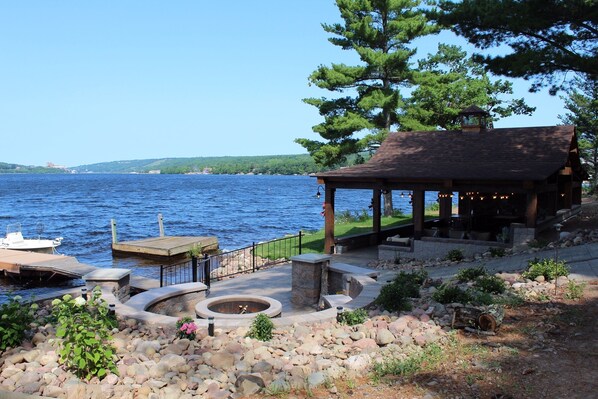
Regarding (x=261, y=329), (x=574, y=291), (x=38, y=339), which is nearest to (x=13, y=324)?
(x=38, y=339)

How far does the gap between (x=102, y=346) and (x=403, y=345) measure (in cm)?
372

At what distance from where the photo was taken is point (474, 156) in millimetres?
17156

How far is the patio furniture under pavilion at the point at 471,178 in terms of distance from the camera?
14.3 meters

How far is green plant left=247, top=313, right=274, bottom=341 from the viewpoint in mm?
6809

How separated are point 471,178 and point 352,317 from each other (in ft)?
27.5

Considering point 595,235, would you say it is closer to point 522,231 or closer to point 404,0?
point 522,231

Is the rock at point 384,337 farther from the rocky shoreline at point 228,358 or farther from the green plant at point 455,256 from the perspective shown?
the green plant at point 455,256

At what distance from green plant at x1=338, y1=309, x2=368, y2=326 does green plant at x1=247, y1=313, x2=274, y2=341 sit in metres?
1.11

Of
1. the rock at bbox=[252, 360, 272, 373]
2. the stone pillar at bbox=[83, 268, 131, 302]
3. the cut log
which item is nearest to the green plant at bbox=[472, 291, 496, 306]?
the cut log

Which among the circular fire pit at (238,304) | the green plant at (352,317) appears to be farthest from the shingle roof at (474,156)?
the green plant at (352,317)

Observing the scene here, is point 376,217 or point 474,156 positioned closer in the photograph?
point 474,156

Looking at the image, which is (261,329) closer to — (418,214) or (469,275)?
(469,275)

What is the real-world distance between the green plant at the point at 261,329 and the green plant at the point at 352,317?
3.65 feet

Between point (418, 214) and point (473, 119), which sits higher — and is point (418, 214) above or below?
below
